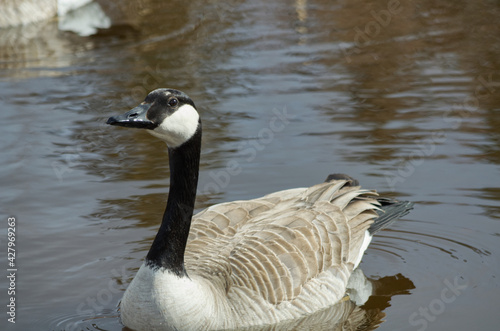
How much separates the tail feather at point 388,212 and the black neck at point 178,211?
73.3 inches

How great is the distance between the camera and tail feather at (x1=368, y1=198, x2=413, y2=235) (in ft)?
23.0

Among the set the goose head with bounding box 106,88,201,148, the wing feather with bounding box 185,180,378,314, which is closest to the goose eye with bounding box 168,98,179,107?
the goose head with bounding box 106,88,201,148

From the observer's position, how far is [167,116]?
5453mm

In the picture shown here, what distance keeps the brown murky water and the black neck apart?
82cm

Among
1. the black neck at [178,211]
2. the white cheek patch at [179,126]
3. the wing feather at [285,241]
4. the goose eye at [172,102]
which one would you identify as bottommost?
the wing feather at [285,241]

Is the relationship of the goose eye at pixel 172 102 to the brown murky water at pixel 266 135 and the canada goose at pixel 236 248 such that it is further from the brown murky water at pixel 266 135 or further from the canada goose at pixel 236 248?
the brown murky water at pixel 266 135

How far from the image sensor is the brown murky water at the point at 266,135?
6.88 metres

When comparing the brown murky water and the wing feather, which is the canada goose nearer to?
the wing feather

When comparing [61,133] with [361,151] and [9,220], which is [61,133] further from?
[361,151]

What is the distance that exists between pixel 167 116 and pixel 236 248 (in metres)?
1.27

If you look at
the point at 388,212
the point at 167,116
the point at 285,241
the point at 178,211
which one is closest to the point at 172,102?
the point at 167,116

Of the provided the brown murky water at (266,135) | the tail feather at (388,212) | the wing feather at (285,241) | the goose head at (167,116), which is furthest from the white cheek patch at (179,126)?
the tail feather at (388,212)

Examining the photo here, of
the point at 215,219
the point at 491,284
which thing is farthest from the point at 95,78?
the point at 491,284

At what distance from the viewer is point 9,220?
804 centimetres
